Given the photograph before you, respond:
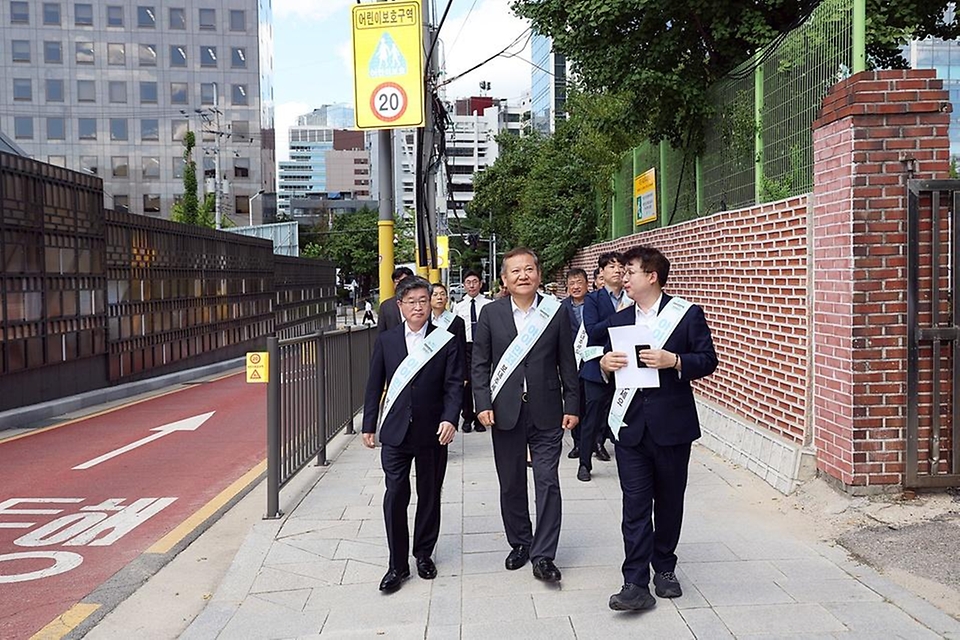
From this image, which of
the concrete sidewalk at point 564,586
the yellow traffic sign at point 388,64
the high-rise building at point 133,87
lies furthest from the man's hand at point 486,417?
the high-rise building at point 133,87

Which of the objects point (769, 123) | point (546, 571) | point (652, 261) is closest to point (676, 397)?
point (652, 261)

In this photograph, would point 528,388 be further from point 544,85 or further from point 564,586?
point 544,85

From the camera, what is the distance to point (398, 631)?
178 inches

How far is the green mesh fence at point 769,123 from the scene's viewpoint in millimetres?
7164

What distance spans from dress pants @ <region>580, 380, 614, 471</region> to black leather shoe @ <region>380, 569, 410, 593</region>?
3.04 m

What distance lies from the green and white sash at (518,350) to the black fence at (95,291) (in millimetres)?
9576

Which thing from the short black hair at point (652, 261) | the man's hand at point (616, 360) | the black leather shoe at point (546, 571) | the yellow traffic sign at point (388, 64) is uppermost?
the yellow traffic sign at point (388, 64)

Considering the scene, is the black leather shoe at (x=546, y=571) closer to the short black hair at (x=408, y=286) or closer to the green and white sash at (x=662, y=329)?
the green and white sash at (x=662, y=329)

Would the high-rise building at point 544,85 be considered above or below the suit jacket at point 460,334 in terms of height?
above

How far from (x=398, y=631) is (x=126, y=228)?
14376 mm

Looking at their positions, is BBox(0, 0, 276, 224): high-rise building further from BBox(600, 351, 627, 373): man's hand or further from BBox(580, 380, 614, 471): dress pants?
BBox(600, 351, 627, 373): man's hand

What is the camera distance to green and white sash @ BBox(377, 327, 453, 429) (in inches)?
207

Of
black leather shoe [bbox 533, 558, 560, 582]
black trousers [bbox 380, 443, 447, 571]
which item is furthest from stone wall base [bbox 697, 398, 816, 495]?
black trousers [bbox 380, 443, 447, 571]

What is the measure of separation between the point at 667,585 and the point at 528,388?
1326 millimetres
